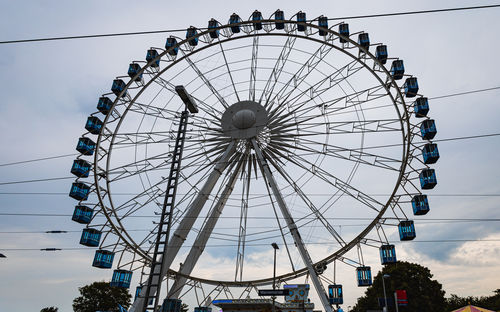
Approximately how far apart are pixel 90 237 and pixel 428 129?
80.8ft

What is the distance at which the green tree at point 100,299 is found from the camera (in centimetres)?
4888

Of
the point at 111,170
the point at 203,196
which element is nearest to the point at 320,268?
the point at 203,196

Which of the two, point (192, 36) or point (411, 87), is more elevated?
point (192, 36)

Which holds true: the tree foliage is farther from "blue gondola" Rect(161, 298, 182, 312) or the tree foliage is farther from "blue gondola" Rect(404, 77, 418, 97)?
"blue gondola" Rect(161, 298, 182, 312)

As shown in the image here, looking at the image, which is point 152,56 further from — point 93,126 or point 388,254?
point 388,254

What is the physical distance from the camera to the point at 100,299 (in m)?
49.5

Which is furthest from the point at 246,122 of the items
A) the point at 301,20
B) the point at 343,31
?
the point at 343,31

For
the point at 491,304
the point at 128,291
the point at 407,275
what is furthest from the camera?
the point at 491,304

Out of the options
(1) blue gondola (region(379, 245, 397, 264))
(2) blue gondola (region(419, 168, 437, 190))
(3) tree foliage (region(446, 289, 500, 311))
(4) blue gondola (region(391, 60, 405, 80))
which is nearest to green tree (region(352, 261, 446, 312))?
(3) tree foliage (region(446, 289, 500, 311))

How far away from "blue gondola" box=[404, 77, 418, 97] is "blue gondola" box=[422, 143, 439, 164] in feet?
12.5

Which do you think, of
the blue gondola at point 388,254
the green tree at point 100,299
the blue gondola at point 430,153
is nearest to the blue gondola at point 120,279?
the blue gondola at point 388,254

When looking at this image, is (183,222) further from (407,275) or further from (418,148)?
(407,275)

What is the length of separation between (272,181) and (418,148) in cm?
1040

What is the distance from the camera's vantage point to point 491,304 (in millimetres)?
57594
